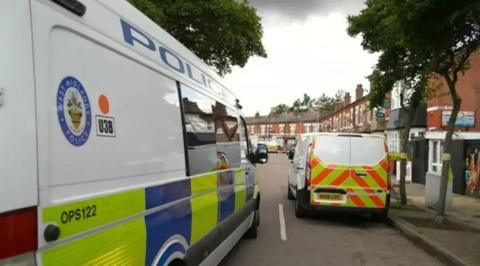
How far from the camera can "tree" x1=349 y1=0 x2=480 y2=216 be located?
842 centimetres

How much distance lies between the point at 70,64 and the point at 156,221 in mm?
1381

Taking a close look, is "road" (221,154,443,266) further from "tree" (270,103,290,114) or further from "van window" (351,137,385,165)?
"tree" (270,103,290,114)

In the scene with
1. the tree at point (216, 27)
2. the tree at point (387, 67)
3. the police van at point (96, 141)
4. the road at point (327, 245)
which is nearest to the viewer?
the police van at point (96, 141)

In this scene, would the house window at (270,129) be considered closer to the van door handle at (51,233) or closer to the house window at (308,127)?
the house window at (308,127)

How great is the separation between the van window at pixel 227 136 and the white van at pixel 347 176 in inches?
173

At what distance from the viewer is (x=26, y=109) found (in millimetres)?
2367

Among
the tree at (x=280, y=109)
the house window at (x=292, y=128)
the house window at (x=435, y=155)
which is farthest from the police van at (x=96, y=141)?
the tree at (x=280, y=109)

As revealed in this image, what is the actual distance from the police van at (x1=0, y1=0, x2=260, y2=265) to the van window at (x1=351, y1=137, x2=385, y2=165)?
740 centimetres

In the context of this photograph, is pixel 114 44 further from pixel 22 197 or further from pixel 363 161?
pixel 363 161

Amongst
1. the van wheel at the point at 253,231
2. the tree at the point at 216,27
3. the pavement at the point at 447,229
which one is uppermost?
→ the tree at the point at 216,27

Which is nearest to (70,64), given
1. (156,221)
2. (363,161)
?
(156,221)

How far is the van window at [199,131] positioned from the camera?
4.71m

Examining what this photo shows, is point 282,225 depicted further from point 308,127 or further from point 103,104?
point 308,127

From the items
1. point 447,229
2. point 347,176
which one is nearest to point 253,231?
point 347,176
